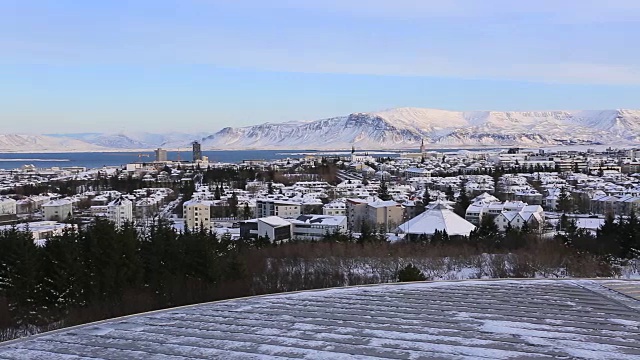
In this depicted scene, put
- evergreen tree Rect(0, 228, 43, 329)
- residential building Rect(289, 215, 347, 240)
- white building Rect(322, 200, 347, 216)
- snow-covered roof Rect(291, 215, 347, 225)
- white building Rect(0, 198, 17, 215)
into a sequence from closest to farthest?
1. evergreen tree Rect(0, 228, 43, 329)
2. residential building Rect(289, 215, 347, 240)
3. snow-covered roof Rect(291, 215, 347, 225)
4. white building Rect(322, 200, 347, 216)
5. white building Rect(0, 198, 17, 215)

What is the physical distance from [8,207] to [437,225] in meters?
14.5

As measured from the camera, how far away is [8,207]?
762 inches

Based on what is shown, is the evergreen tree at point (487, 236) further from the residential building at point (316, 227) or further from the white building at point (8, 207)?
the white building at point (8, 207)

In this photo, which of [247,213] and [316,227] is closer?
[316,227]

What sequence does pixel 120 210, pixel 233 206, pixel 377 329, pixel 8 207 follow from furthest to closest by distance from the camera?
pixel 8 207, pixel 233 206, pixel 120 210, pixel 377 329

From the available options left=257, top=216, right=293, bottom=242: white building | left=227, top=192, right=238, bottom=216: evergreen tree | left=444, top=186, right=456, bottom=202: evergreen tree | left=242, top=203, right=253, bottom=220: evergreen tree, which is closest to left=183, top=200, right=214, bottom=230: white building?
left=242, top=203, right=253, bottom=220: evergreen tree

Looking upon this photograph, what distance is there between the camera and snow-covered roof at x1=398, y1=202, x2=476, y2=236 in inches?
481

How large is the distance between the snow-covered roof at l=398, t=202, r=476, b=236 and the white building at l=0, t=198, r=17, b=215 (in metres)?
13.3

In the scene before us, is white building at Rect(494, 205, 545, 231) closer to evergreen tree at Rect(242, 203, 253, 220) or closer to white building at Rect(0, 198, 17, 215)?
evergreen tree at Rect(242, 203, 253, 220)

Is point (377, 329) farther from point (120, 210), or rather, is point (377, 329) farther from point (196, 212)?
point (120, 210)

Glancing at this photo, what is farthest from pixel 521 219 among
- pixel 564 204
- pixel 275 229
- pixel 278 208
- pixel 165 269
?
pixel 165 269

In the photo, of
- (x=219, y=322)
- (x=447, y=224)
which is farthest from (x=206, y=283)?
(x=447, y=224)

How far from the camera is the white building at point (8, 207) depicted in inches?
743

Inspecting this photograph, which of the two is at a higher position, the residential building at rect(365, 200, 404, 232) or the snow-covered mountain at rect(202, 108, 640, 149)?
the snow-covered mountain at rect(202, 108, 640, 149)
